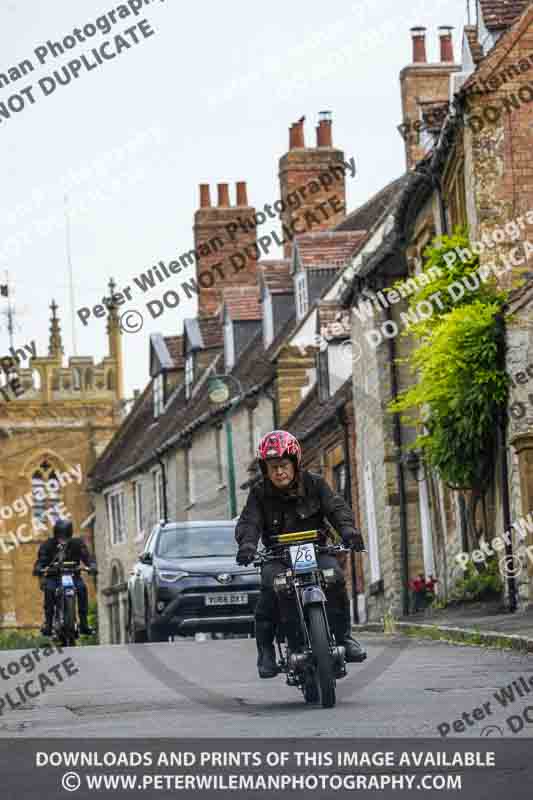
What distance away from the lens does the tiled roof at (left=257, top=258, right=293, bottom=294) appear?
162 ft

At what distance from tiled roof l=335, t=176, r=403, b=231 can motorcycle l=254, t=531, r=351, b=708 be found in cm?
3227

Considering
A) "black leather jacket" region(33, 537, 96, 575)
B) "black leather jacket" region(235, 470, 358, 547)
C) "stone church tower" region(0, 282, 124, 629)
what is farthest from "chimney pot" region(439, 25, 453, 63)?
"stone church tower" region(0, 282, 124, 629)

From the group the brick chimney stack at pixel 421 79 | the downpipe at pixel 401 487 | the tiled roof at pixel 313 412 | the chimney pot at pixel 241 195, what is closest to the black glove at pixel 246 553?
the downpipe at pixel 401 487

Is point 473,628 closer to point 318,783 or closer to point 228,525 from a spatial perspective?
point 228,525

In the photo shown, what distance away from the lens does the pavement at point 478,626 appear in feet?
58.4

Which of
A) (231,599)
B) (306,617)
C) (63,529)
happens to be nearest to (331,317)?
(231,599)

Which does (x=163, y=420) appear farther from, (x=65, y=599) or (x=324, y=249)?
(x=65, y=599)

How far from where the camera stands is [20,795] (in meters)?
8.10

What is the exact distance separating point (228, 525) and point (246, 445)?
76.9 feet

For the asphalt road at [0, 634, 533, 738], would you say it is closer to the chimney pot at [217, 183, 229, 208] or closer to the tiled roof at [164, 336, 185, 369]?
the chimney pot at [217, 183, 229, 208]

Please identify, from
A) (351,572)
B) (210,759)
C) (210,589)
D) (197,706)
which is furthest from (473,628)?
(351,572)

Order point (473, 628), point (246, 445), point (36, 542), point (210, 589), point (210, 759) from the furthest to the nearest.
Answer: point (36, 542) < point (246, 445) < point (210, 589) < point (473, 628) < point (210, 759)

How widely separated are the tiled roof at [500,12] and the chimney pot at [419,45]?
11008 mm

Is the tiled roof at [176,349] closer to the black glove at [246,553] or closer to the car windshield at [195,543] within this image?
the car windshield at [195,543]
